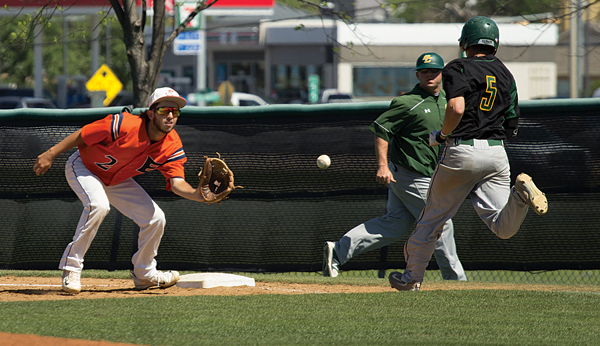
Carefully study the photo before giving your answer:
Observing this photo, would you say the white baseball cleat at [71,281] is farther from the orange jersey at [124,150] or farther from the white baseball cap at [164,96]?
the white baseball cap at [164,96]

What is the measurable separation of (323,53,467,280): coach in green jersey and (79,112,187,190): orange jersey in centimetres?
160

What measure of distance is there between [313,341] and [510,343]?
1032mm

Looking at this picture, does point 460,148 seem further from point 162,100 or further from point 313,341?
point 162,100

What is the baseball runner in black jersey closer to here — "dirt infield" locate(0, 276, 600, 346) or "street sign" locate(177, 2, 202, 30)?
"dirt infield" locate(0, 276, 600, 346)

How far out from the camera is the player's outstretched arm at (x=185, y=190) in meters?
5.16

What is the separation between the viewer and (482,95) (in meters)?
4.55

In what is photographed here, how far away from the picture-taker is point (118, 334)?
3875 mm

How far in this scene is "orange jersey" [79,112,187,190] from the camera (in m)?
5.07

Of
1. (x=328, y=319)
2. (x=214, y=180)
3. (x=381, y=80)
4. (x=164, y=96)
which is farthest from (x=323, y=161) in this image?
(x=381, y=80)

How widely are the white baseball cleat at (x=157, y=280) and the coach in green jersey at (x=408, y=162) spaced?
1.46m

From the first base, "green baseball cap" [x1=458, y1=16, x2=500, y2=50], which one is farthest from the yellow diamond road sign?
"green baseball cap" [x1=458, y1=16, x2=500, y2=50]

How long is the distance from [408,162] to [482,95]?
1343 millimetres

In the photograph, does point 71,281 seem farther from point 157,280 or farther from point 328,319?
point 328,319

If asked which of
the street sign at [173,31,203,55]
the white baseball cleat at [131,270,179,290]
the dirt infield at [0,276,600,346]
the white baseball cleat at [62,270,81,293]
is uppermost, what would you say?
the street sign at [173,31,203,55]
